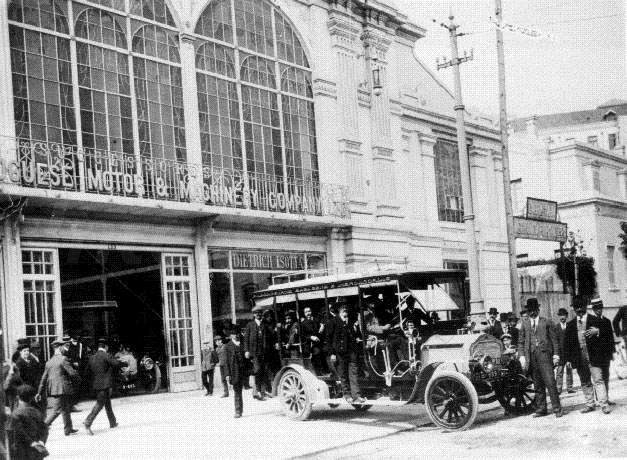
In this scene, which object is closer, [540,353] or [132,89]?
[540,353]

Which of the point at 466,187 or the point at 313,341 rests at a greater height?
the point at 466,187

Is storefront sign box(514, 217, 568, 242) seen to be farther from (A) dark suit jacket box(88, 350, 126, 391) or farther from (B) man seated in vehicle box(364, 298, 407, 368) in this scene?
(A) dark suit jacket box(88, 350, 126, 391)

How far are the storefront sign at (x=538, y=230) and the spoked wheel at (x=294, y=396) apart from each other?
8.84 m

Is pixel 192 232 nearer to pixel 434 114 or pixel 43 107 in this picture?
pixel 43 107

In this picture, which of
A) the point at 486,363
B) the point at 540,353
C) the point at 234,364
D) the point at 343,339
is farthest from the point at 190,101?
the point at 540,353

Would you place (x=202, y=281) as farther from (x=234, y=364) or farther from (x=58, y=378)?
(x=58, y=378)

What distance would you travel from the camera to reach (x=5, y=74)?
14133 millimetres

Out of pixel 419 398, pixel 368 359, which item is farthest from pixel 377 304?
pixel 419 398

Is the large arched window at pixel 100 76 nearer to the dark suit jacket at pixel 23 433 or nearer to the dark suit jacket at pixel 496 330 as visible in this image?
the dark suit jacket at pixel 496 330

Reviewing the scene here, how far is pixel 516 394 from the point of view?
11.4 metres

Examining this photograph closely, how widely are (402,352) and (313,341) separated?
175 cm

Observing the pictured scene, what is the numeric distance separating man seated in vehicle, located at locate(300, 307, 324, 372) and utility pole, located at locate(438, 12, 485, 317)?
13.6 ft

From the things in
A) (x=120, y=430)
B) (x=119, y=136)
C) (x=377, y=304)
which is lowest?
(x=120, y=430)

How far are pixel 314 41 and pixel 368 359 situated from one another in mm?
12061
